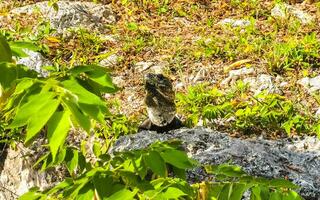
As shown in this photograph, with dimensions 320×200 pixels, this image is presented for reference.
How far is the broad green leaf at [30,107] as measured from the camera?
1.26 metres

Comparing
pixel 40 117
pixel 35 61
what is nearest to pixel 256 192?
pixel 40 117

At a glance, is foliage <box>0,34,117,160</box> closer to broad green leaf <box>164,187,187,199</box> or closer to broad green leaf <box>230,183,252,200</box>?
broad green leaf <box>164,187,187,199</box>

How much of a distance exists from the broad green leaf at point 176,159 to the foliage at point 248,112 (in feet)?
10.2

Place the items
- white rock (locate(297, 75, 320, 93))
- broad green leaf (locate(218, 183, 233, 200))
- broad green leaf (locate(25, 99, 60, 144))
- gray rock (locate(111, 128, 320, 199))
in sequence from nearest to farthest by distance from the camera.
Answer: broad green leaf (locate(25, 99, 60, 144))
broad green leaf (locate(218, 183, 233, 200))
gray rock (locate(111, 128, 320, 199))
white rock (locate(297, 75, 320, 93))

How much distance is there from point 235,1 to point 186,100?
3.09 meters

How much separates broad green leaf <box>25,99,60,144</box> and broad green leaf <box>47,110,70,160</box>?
0.02 meters

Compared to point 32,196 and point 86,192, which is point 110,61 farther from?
point 86,192

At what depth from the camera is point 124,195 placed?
1.54m

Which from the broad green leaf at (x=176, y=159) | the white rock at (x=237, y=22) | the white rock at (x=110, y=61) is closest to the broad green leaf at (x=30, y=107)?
the broad green leaf at (x=176, y=159)

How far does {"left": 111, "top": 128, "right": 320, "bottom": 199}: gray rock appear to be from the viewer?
3852mm

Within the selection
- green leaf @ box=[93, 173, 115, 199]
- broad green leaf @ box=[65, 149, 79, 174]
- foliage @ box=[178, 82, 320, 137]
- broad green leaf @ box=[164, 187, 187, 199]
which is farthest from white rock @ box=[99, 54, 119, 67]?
broad green leaf @ box=[164, 187, 187, 199]

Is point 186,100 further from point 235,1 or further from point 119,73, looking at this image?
point 235,1

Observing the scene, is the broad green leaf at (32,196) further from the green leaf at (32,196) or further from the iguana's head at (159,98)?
the iguana's head at (159,98)

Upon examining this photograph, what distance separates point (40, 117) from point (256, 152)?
301cm
